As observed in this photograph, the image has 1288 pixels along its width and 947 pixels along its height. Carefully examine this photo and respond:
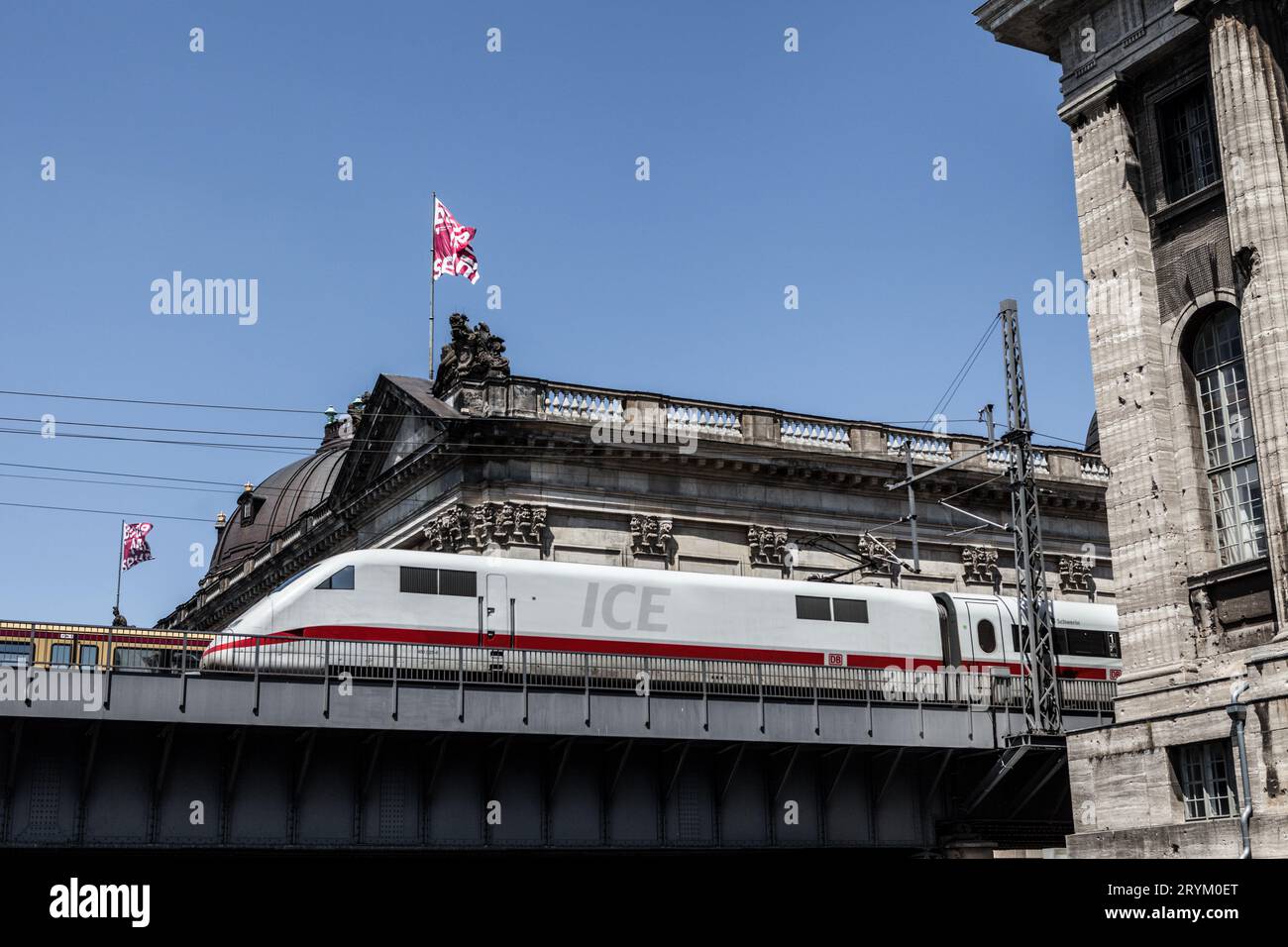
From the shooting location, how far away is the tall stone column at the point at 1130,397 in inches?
1344

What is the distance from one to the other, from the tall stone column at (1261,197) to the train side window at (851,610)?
14102 mm

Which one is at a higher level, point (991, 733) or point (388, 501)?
point (388, 501)

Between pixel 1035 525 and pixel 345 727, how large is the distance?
19.5m

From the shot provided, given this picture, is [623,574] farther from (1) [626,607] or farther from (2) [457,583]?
(2) [457,583]

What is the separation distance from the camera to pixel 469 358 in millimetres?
59594

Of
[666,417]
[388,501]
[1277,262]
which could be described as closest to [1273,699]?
[1277,262]

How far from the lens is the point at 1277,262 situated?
32.3 metres

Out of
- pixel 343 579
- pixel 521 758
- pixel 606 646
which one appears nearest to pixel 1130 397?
pixel 606 646

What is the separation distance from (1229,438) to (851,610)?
12935mm

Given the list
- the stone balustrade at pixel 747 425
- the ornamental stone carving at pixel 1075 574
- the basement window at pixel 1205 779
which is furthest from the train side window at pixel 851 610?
the ornamental stone carving at pixel 1075 574

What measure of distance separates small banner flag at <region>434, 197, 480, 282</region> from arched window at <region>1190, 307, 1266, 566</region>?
36.9 metres

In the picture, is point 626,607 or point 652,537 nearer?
point 626,607
